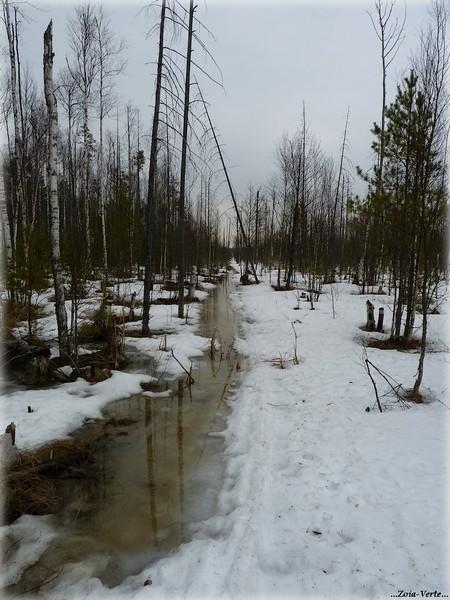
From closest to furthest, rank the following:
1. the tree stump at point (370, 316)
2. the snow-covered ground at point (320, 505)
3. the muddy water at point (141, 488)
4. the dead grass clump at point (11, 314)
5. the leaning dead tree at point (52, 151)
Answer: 1. the snow-covered ground at point (320, 505)
2. the muddy water at point (141, 488)
3. the leaning dead tree at point (52, 151)
4. the dead grass clump at point (11, 314)
5. the tree stump at point (370, 316)

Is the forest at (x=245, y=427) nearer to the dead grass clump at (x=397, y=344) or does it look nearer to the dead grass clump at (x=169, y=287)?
the dead grass clump at (x=397, y=344)

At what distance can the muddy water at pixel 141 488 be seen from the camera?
302 cm

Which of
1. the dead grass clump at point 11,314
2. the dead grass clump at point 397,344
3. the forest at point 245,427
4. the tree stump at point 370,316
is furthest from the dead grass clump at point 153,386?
the tree stump at point 370,316

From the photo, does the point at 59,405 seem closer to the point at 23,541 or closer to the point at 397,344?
the point at 23,541

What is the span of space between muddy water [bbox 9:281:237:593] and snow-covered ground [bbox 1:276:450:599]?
164 millimetres

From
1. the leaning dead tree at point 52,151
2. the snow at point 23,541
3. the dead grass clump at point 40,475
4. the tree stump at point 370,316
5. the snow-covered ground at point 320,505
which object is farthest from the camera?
the tree stump at point 370,316

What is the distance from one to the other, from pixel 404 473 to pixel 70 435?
4.27 meters

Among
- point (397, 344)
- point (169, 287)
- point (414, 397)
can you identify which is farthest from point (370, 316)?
point (169, 287)

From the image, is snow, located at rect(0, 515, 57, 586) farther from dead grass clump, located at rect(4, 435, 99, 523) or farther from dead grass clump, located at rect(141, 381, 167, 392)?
dead grass clump, located at rect(141, 381, 167, 392)

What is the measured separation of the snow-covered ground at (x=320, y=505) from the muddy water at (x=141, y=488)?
0.16 metres

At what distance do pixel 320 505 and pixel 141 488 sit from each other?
75.7 inches

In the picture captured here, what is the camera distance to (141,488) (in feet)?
12.9

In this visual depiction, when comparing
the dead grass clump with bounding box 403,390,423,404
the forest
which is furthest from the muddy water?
the dead grass clump with bounding box 403,390,423,404

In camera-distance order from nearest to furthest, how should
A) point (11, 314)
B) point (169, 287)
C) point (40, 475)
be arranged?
point (40, 475), point (11, 314), point (169, 287)
